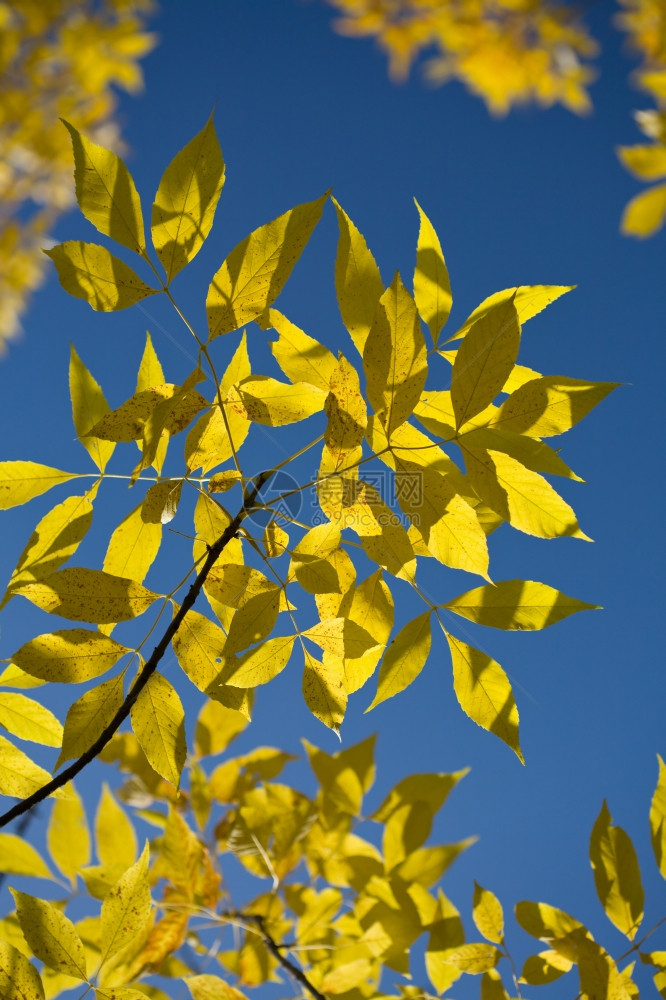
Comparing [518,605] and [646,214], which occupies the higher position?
[646,214]

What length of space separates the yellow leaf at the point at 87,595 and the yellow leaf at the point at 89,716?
0.16 ft

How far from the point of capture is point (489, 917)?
2.34ft

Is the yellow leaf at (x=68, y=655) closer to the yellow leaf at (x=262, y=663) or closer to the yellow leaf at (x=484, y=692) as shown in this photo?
the yellow leaf at (x=262, y=663)

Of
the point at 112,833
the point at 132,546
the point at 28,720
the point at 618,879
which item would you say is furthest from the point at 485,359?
the point at 112,833

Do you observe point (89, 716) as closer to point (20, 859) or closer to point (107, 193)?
point (107, 193)

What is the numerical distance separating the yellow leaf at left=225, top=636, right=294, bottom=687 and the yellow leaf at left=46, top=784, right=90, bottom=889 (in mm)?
496

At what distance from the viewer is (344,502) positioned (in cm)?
44

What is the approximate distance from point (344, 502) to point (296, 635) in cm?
12

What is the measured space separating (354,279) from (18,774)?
437mm

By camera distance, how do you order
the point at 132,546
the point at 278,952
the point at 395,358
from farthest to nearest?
1. the point at 278,952
2. the point at 132,546
3. the point at 395,358

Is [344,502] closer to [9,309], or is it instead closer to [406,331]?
[406,331]

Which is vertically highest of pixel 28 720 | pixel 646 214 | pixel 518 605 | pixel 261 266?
pixel 646 214

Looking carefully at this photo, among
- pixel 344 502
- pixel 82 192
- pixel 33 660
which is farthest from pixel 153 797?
pixel 82 192

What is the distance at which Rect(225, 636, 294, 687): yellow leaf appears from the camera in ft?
1.44
